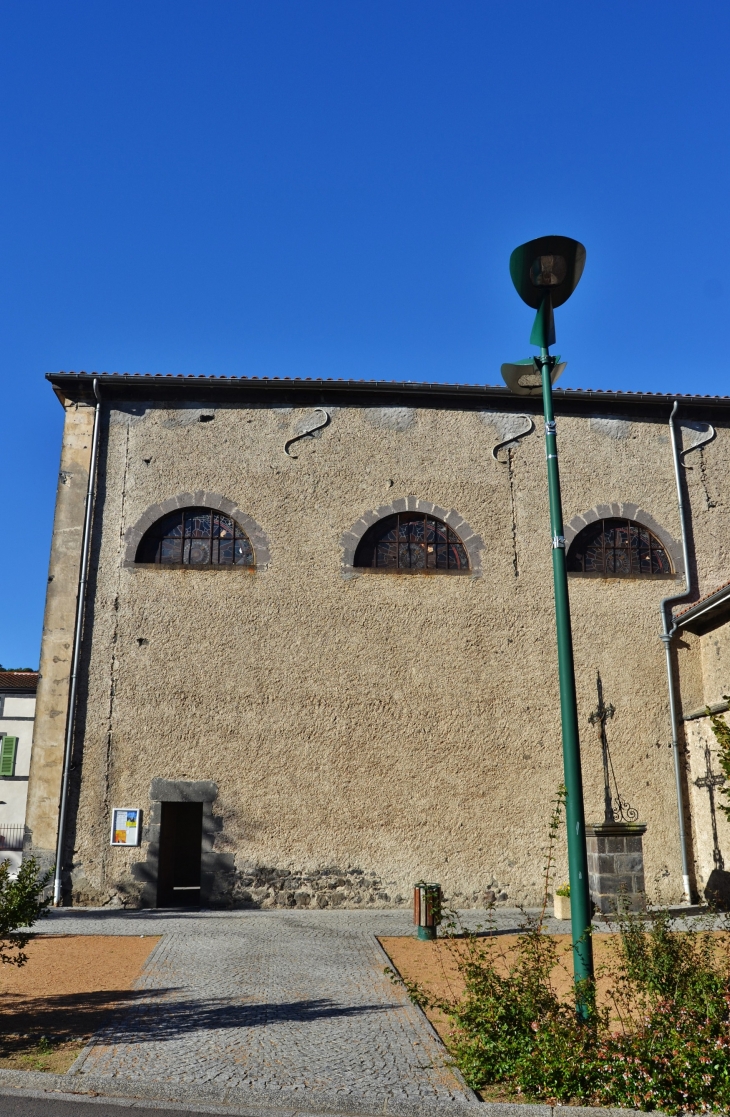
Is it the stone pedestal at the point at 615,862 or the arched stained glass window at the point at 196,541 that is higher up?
the arched stained glass window at the point at 196,541

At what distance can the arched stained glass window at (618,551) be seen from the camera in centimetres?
1322

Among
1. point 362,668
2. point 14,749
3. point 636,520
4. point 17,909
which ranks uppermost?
point 636,520

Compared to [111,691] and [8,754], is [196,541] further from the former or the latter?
[8,754]

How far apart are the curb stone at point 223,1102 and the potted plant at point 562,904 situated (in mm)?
6928

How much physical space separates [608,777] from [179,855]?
745 centimetres

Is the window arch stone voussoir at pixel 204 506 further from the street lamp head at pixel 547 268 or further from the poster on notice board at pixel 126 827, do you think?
the street lamp head at pixel 547 268

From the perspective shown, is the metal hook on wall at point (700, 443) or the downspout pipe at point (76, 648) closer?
the downspout pipe at point (76, 648)

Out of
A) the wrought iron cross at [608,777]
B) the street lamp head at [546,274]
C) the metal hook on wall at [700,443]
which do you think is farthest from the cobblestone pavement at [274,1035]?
the metal hook on wall at [700,443]

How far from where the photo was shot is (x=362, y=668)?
40.7ft

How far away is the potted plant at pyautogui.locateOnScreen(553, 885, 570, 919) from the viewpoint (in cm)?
1081

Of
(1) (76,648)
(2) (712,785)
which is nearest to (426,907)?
(2) (712,785)

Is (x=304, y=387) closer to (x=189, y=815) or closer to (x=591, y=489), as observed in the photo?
(x=591, y=489)

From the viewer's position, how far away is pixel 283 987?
689 cm

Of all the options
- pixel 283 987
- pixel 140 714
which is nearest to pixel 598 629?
pixel 140 714
